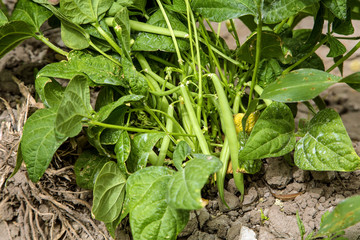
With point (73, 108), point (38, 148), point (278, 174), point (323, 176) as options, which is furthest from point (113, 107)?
point (323, 176)

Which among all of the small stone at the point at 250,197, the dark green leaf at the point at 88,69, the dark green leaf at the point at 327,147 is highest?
the dark green leaf at the point at 88,69

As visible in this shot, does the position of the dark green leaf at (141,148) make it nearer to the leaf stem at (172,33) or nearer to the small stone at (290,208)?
the leaf stem at (172,33)

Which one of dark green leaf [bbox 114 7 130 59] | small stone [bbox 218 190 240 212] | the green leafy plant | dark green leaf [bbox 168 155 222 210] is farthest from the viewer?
small stone [bbox 218 190 240 212]

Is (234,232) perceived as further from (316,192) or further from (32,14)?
(32,14)

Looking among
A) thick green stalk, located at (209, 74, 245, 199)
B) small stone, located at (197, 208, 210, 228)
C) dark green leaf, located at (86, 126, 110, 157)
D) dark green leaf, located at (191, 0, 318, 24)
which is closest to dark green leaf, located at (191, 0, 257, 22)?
dark green leaf, located at (191, 0, 318, 24)

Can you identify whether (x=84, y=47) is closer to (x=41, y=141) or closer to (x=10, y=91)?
(x=41, y=141)

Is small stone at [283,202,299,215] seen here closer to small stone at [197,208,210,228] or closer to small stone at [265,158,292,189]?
small stone at [265,158,292,189]

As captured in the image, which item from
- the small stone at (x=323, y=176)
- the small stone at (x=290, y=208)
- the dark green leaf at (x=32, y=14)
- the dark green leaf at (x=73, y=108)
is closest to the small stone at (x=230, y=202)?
the small stone at (x=290, y=208)
